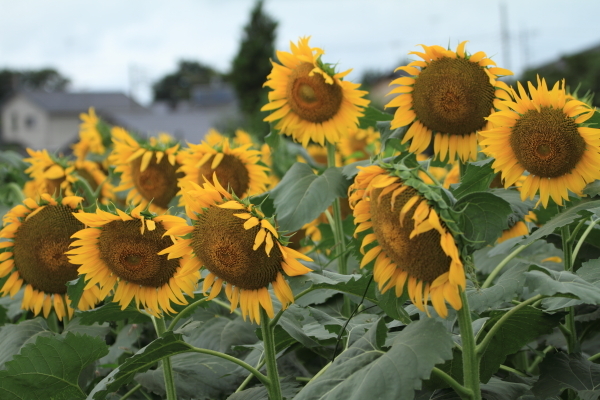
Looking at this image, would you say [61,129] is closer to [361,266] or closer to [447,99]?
[447,99]

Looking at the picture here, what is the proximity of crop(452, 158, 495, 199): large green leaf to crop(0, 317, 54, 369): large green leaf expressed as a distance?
1266 mm

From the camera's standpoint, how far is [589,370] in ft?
5.25

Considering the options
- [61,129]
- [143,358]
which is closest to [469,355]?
[143,358]

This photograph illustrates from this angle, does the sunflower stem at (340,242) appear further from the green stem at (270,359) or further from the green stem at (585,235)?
the green stem at (585,235)

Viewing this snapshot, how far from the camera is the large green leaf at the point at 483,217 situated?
1.26 metres

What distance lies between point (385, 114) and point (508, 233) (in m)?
0.61

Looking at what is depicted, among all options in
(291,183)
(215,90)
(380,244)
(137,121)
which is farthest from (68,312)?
(215,90)

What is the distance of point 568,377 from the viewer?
1.57 meters

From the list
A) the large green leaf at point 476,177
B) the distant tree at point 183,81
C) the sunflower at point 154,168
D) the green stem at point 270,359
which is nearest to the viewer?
the green stem at point 270,359

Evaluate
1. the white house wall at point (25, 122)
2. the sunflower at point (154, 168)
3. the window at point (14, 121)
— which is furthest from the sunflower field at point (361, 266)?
the window at point (14, 121)

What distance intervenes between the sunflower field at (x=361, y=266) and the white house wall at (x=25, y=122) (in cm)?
5244

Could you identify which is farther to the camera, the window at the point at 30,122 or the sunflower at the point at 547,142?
the window at the point at 30,122

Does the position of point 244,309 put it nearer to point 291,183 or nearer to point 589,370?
point 291,183

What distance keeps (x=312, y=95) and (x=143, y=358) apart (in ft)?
3.68
